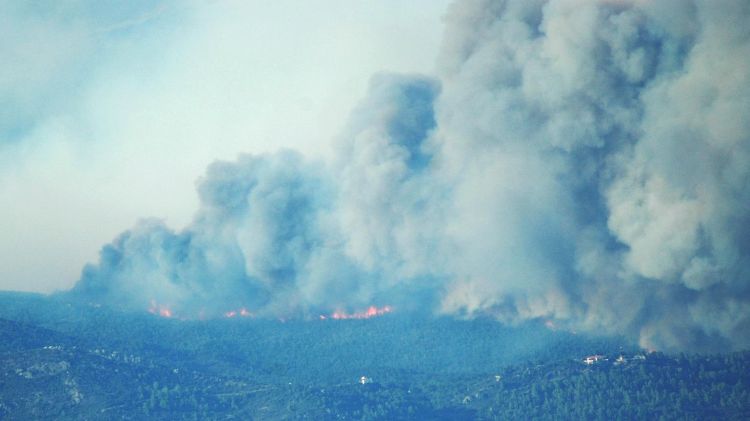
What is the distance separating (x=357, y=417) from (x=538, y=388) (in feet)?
56.4

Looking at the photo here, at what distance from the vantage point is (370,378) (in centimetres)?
10194

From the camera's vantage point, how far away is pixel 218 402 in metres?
95.2

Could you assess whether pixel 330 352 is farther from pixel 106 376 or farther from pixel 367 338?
pixel 106 376

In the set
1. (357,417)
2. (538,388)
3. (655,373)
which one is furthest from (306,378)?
(655,373)

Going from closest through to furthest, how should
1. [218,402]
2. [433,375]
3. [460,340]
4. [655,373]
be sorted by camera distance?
1. [655,373]
2. [218,402]
3. [433,375]
4. [460,340]

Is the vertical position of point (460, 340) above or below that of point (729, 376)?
above

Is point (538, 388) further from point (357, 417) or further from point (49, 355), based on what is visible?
point (49, 355)

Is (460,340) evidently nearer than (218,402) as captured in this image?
No

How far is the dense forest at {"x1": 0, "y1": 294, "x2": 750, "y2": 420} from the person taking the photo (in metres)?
87.9

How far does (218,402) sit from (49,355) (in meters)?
17.8

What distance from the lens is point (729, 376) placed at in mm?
87438

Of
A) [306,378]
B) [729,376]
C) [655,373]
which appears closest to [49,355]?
[306,378]

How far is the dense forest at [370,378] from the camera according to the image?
8794 centimetres

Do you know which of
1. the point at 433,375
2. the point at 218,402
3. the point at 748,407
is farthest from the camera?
the point at 433,375
